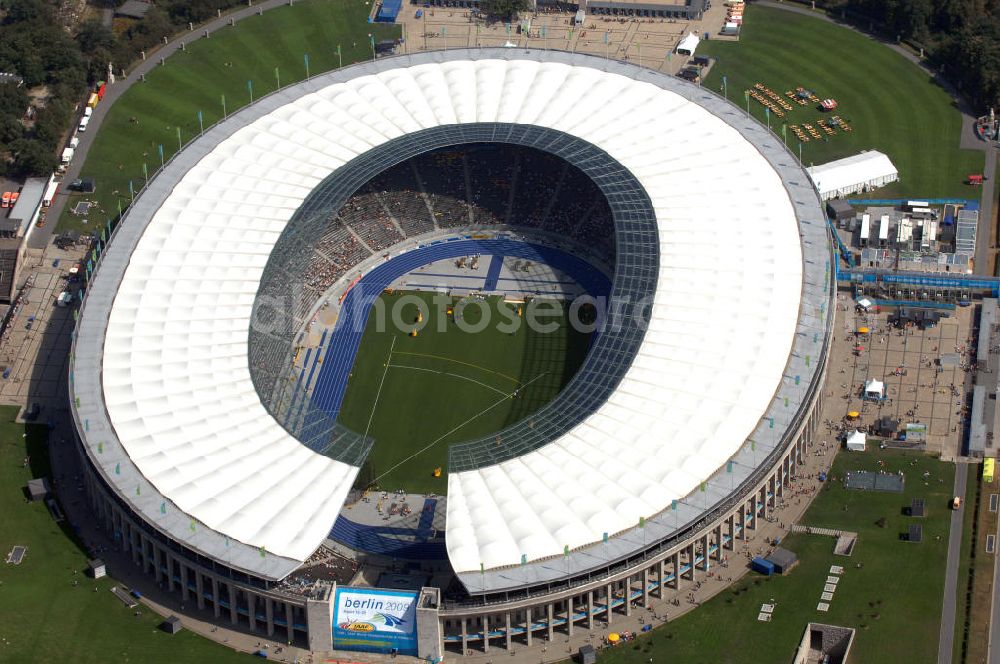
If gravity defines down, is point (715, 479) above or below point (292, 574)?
above

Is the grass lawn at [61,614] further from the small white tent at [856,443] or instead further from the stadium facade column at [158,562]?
the small white tent at [856,443]

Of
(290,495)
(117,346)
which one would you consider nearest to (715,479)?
(290,495)

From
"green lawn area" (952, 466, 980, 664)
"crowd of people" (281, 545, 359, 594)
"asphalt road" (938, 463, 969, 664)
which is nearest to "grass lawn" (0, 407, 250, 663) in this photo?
"crowd of people" (281, 545, 359, 594)

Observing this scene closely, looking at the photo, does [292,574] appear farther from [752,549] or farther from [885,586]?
[885,586]

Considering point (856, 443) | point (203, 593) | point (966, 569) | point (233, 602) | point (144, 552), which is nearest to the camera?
point (233, 602)

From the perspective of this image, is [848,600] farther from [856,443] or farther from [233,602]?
[233,602]

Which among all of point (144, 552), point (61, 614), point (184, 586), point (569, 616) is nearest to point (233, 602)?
point (184, 586)

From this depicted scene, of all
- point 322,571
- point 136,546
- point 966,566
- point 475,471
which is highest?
point 475,471
